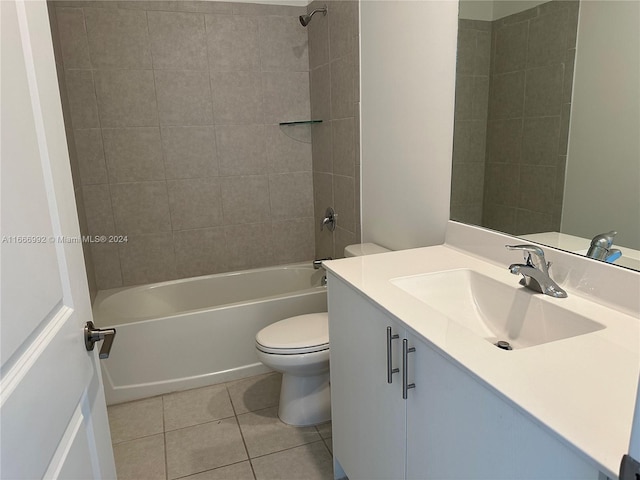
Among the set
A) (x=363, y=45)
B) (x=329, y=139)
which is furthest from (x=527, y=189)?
(x=329, y=139)

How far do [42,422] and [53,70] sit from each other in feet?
2.21

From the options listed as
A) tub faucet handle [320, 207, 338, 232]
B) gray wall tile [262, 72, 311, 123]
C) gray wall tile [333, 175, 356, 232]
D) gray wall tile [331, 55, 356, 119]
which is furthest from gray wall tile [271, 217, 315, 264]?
gray wall tile [331, 55, 356, 119]

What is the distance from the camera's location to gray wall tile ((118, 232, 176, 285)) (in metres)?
2.87

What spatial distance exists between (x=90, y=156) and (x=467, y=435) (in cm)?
257

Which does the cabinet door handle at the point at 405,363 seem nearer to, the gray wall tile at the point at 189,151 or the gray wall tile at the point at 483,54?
the gray wall tile at the point at 483,54

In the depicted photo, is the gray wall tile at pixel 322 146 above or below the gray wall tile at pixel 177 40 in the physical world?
below

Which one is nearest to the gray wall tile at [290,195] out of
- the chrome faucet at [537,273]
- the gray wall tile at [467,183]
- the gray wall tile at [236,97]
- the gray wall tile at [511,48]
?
the gray wall tile at [236,97]

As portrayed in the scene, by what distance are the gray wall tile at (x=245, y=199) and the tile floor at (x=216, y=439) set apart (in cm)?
112

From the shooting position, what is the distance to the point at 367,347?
1.35m

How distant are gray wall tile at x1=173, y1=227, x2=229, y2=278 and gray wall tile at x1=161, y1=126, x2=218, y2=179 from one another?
0.38 m

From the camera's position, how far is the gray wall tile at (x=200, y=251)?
9.80ft

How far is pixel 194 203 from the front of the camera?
2.95m

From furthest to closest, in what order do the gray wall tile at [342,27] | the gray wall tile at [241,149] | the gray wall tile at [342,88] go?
the gray wall tile at [241,149] → the gray wall tile at [342,88] → the gray wall tile at [342,27]

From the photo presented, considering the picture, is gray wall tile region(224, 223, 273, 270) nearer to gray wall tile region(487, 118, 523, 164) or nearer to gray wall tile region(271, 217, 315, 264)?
gray wall tile region(271, 217, 315, 264)
